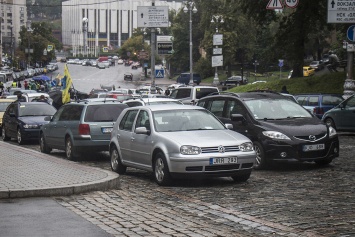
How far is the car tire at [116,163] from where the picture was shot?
16188mm

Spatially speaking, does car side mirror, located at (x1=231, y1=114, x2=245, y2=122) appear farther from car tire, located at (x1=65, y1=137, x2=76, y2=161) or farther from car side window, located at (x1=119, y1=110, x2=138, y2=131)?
car tire, located at (x1=65, y1=137, x2=76, y2=161)

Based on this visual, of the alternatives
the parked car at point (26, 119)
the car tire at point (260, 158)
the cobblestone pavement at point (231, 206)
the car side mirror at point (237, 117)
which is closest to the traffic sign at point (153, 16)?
the parked car at point (26, 119)

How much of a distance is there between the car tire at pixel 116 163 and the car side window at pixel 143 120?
45.4 inches

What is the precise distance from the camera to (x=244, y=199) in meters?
12.0

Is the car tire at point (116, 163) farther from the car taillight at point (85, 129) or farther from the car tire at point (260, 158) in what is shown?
the car taillight at point (85, 129)

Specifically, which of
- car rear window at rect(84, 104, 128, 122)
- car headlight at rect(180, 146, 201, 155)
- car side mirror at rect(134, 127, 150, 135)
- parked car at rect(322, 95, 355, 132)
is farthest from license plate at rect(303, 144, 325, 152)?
parked car at rect(322, 95, 355, 132)

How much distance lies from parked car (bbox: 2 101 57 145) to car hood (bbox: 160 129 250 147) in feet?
44.4

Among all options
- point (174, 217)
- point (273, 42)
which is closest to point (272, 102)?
point (174, 217)

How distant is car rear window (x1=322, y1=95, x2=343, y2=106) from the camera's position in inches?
1281

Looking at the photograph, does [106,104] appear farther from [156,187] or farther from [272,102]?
[156,187]

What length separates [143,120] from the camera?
15.2 m

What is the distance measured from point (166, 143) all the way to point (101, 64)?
166745 mm

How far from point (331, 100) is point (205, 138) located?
1992cm

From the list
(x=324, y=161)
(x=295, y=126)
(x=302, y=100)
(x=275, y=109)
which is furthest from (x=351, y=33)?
(x=295, y=126)
